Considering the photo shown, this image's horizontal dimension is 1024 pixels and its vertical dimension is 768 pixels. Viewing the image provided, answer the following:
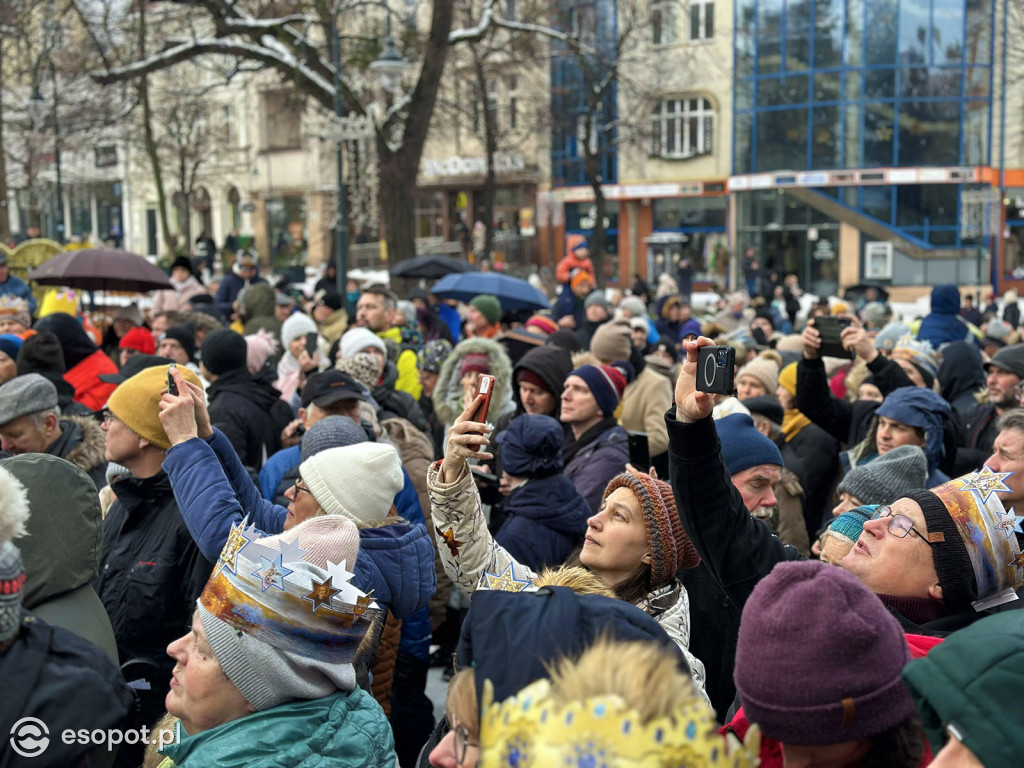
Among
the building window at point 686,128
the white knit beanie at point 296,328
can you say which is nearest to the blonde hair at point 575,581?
the white knit beanie at point 296,328

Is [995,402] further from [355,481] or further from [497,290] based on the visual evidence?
[497,290]

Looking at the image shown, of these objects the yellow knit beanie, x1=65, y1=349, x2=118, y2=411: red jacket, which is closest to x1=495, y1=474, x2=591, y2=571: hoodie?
the yellow knit beanie

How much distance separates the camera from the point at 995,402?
6.03 m

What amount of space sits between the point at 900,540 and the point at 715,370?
0.68 meters

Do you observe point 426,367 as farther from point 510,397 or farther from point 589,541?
point 589,541

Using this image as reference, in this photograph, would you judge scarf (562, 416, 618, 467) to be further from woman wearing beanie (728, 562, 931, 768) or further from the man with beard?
woman wearing beanie (728, 562, 931, 768)

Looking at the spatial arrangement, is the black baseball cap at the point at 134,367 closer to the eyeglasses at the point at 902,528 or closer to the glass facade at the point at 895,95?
the eyeglasses at the point at 902,528

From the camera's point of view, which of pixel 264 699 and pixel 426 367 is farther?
pixel 426 367

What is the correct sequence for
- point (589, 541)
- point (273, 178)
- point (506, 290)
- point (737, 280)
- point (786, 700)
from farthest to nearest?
1. point (273, 178)
2. point (737, 280)
3. point (506, 290)
4. point (589, 541)
5. point (786, 700)

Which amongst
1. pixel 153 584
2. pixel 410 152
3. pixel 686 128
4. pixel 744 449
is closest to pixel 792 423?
pixel 744 449

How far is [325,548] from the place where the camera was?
2732 millimetres

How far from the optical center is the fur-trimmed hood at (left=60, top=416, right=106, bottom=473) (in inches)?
181

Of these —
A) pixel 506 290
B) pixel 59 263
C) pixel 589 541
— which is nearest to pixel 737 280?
pixel 506 290

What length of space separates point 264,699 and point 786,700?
1.12 m
